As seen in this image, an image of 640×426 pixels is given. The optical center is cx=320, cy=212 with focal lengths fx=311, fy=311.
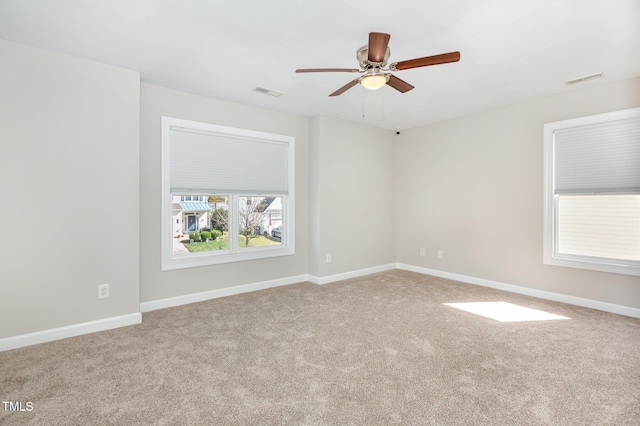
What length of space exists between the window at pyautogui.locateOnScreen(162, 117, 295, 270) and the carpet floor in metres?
0.85

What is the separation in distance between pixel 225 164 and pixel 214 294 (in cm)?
167

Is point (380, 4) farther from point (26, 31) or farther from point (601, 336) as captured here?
point (601, 336)

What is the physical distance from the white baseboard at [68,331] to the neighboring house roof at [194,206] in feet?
4.30

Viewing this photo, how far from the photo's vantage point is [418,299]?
394 centimetres

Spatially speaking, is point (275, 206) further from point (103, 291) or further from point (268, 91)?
point (103, 291)

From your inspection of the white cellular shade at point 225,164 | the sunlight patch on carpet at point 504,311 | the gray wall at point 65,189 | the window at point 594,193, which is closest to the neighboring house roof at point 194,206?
the white cellular shade at point 225,164

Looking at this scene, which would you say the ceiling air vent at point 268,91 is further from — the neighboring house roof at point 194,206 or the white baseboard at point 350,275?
the white baseboard at point 350,275

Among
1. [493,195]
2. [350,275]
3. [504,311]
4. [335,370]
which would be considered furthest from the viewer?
[350,275]

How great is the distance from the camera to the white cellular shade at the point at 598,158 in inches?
131

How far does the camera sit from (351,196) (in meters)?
5.11

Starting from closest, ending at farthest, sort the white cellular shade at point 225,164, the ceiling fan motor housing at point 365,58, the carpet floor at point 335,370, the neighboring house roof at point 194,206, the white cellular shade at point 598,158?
the carpet floor at point 335,370 < the ceiling fan motor housing at point 365,58 < the white cellular shade at point 598,158 < the white cellular shade at point 225,164 < the neighboring house roof at point 194,206

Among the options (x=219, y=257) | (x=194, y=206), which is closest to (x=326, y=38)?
(x=194, y=206)

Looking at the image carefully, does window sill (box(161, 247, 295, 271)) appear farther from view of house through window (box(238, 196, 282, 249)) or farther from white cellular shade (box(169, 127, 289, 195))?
white cellular shade (box(169, 127, 289, 195))

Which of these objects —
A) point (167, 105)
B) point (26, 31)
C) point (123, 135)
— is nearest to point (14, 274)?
point (123, 135)
